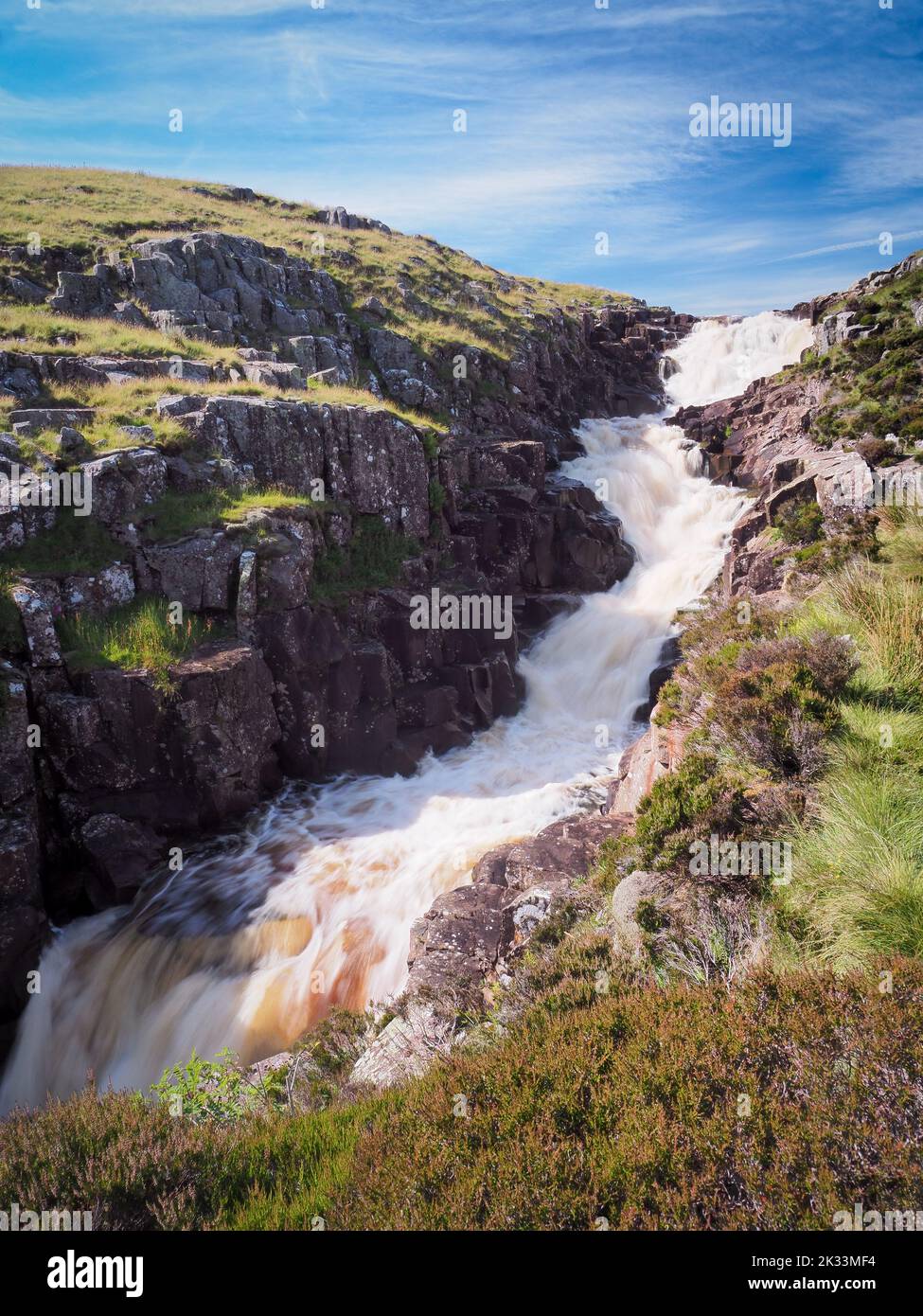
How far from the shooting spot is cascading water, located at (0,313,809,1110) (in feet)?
30.7

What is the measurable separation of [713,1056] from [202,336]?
25.3 metres

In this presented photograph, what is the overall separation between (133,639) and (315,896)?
5.92 m

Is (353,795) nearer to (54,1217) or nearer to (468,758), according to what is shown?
(468,758)

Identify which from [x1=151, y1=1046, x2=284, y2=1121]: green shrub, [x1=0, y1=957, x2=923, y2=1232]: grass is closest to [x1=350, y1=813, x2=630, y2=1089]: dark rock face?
[x1=151, y1=1046, x2=284, y2=1121]: green shrub

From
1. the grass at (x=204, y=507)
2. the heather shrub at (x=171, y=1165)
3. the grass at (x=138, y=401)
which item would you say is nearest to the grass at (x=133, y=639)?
the grass at (x=204, y=507)

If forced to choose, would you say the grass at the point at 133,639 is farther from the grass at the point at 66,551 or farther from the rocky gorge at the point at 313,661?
the grass at the point at 66,551

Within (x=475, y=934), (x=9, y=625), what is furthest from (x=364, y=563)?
(x=475, y=934)

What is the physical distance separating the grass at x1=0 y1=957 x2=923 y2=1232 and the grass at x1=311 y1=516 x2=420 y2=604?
41.9 ft

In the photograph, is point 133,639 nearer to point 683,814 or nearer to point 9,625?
point 9,625

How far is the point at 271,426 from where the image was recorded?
17.1 m

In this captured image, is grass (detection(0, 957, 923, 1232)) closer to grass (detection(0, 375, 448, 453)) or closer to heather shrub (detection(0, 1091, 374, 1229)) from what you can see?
heather shrub (detection(0, 1091, 374, 1229))

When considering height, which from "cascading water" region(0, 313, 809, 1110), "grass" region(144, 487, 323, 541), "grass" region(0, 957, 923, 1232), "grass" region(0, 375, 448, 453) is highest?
"grass" region(0, 375, 448, 453)

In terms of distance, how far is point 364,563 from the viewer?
58.8 feet

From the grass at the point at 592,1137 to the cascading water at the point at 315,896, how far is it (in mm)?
4871
